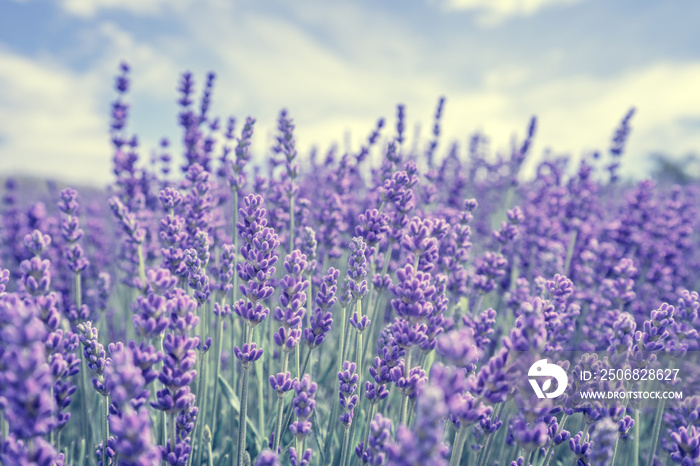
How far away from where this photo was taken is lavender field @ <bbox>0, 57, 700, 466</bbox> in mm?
1481

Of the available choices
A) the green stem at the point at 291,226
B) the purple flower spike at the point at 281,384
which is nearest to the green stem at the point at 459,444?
the purple flower spike at the point at 281,384

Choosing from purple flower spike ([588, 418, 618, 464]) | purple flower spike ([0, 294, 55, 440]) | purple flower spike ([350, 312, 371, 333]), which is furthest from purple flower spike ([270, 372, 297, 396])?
purple flower spike ([588, 418, 618, 464])

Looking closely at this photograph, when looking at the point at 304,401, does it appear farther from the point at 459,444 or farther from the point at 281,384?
the point at 459,444

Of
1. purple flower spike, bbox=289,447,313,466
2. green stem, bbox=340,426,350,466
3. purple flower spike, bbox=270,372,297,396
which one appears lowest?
green stem, bbox=340,426,350,466

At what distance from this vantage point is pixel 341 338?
2.43 m

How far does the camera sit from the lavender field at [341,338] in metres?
1.48

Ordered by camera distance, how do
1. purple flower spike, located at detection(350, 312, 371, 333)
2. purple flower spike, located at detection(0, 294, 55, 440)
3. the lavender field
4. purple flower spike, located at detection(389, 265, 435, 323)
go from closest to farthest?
purple flower spike, located at detection(0, 294, 55, 440)
the lavender field
purple flower spike, located at detection(389, 265, 435, 323)
purple flower spike, located at detection(350, 312, 371, 333)

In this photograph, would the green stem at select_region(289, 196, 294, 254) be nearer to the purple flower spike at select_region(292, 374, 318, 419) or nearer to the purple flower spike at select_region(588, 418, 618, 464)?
the purple flower spike at select_region(292, 374, 318, 419)

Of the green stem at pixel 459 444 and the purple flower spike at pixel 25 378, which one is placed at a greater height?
the purple flower spike at pixel 25 378

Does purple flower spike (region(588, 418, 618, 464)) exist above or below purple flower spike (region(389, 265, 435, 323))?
below

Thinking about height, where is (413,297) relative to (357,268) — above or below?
below

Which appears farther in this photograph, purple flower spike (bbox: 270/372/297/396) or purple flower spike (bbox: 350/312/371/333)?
purple flower spike (bbox: 350/312/371/333)

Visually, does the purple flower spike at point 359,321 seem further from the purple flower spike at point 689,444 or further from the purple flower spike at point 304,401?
the purple flower spike at point 689,444

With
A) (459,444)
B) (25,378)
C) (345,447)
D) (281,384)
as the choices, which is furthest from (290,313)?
(25,378)
